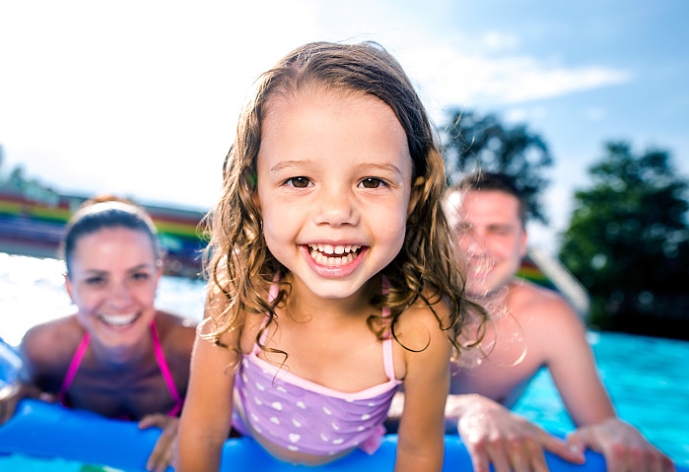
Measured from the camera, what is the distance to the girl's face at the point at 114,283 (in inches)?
93.2

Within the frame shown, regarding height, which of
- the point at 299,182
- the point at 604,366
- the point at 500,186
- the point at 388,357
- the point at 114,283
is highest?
the point at 299,182

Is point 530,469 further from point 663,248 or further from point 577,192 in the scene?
point 577,192

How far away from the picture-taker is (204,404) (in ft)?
5.62

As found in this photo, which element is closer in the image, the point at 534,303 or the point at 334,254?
the point at 334,254

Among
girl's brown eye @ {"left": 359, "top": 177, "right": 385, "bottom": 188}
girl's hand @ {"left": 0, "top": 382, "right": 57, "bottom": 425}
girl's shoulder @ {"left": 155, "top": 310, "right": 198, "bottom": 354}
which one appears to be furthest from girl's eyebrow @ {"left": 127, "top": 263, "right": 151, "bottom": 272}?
girl's brown eye @ {"left": 359, "top": 177, "right": 385, "bottom": 188}

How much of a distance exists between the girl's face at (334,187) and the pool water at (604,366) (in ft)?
4.72

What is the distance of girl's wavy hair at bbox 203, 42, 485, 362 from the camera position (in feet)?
4.93

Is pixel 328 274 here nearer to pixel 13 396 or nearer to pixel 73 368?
pixel 13 396

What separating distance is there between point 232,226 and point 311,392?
599 millimetres

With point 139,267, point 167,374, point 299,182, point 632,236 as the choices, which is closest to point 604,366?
point 167,374

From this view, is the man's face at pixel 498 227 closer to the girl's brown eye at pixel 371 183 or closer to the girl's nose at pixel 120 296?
the girl's brown eye at pixel 371 183

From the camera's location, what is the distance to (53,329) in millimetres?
2688

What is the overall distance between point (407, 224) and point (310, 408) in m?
0.69

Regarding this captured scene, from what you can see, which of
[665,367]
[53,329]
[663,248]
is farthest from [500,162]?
[53,329]
